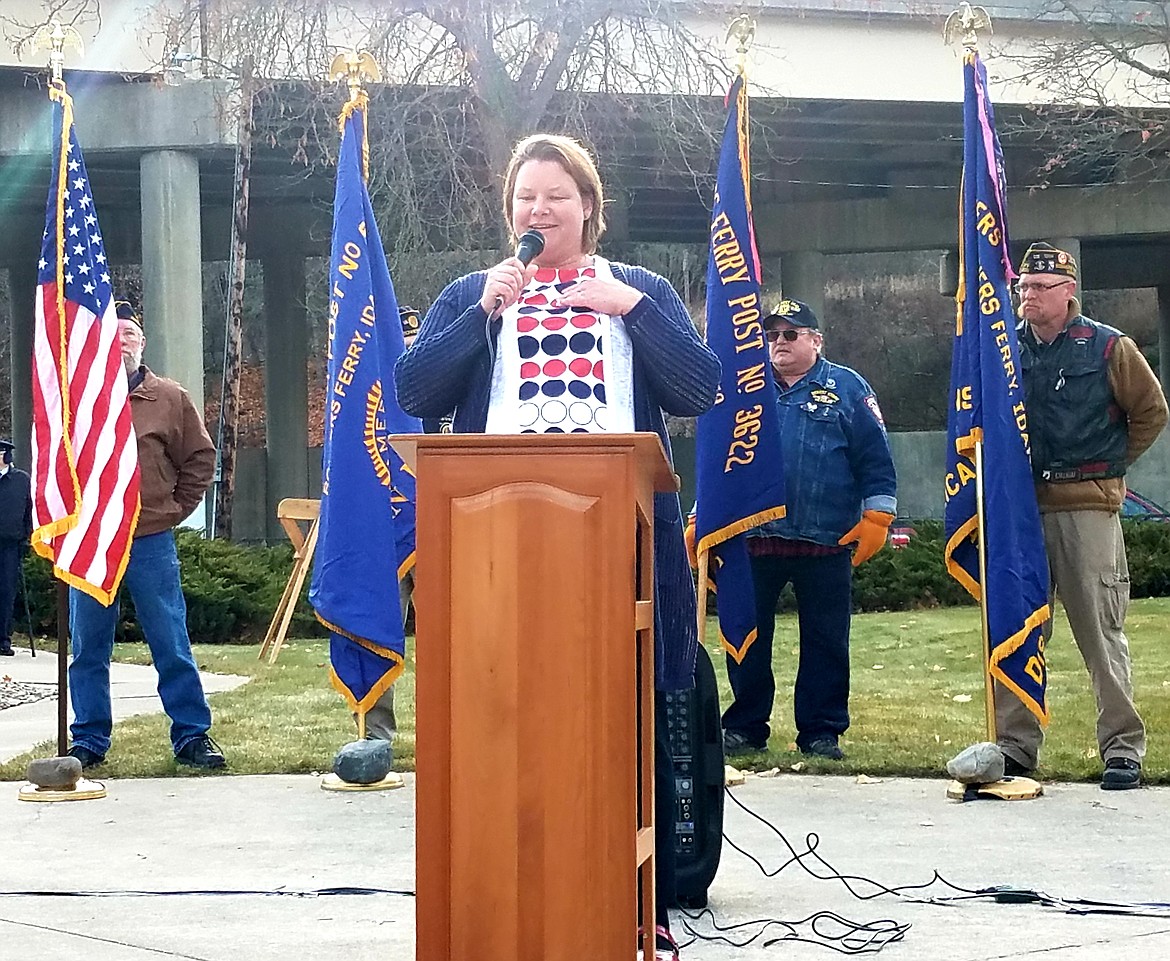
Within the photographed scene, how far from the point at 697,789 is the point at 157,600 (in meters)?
3.87

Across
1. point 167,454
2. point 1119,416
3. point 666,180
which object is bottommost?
point 167,454

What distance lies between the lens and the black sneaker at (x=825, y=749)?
7.65 m

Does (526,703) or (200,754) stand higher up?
(526,703)

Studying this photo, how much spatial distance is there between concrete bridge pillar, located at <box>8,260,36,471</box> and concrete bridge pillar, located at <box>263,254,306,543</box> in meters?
4.77

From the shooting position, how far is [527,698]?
121 inches

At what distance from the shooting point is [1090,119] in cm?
2247

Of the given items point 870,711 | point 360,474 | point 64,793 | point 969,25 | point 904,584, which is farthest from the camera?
point 904,584

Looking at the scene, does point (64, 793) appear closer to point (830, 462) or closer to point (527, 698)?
point (830, 462)

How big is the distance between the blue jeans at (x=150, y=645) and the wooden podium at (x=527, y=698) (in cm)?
477

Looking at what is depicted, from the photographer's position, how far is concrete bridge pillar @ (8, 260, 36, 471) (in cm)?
3334

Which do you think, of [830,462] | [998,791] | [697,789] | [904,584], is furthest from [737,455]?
[904,584]

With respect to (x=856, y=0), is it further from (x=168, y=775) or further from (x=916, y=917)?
Answer: (x=916, y=917)

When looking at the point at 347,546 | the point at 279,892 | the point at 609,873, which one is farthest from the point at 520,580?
the point at 347,546

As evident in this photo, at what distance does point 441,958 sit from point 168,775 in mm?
4833
